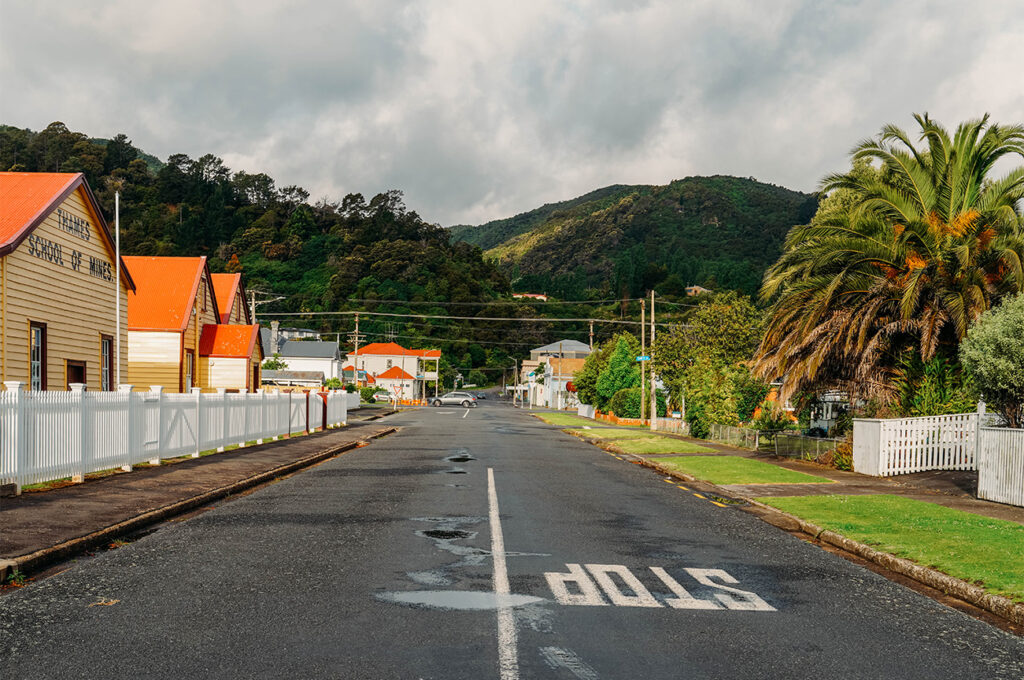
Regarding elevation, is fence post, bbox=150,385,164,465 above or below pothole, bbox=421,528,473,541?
above

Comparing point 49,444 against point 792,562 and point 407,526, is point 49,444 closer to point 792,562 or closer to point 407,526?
point 407,526

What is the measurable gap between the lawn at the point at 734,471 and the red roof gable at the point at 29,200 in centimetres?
1705

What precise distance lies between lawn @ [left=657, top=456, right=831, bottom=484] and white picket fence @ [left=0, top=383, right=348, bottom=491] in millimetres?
11369

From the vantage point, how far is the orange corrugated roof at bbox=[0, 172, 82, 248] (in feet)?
73.1

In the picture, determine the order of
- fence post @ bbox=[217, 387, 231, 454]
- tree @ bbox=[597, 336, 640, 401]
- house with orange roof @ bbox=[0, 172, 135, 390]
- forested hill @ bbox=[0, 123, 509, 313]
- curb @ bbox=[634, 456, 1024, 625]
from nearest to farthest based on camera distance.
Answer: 1. curb @ bbox=[634, 456, 1024, 625]
2. house with orange roof @ bbox=[0, 172, 135, 390]
3. fence post @ bbox=[217, 387, 231, 454]
4. tree @ bbox=[597, 336, 640, 401]
5. forested hill @ bbox=[0, 123, 509, 313]

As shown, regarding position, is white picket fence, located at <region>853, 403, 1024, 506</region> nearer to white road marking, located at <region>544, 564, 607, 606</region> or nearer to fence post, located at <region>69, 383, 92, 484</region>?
white road marking, located at <region>544, 564, 607, 606</region>

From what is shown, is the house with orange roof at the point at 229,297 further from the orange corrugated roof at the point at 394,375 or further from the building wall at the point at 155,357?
the orange corrugated roof at the point at 394,375

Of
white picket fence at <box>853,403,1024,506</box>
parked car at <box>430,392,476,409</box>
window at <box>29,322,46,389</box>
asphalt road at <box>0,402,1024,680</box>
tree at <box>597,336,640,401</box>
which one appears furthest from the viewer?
parked car at <box>430,392,476,409</box>

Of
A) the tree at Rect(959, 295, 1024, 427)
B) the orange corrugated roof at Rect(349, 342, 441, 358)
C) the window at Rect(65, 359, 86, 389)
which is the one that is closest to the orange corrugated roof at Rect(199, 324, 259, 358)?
the window at Rect(65, 359, 86, 389)

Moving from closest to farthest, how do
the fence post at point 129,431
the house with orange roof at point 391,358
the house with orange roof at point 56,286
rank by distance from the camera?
the fence post at point 129,431, the house with orange roof at point 56,286, the house with orange roof at point 391,358

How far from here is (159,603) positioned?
7.30 meters

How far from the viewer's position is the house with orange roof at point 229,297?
139 feet

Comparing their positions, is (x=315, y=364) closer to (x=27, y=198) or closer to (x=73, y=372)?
(x=73, y=372)

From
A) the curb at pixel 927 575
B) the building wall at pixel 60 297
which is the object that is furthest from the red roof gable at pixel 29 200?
the curb at pixel 927 575
